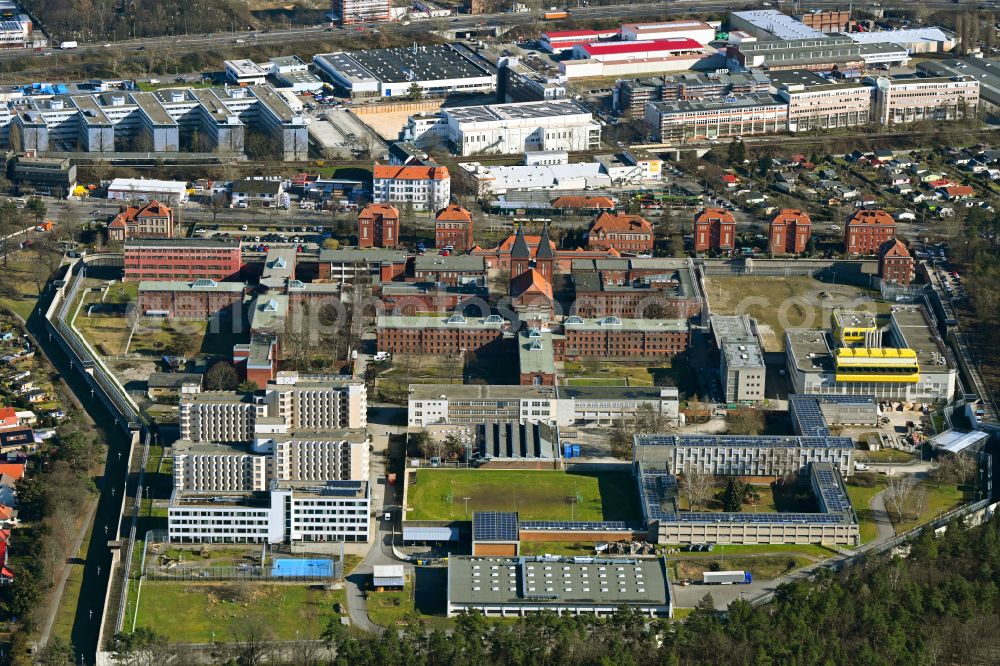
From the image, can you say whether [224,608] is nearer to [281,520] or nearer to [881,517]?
[281,520]

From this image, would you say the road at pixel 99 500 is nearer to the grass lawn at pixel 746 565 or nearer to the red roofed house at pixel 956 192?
the grass lawn at pixel 746 565

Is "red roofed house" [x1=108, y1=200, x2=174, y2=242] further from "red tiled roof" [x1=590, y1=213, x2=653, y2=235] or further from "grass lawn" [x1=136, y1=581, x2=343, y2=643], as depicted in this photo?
"grass lawn" [x1=136, y1=581, x2=343, y2=643]

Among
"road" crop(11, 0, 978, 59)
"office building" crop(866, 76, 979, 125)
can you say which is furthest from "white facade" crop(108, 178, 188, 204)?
"office building" crop(866, 76, 979, 125)

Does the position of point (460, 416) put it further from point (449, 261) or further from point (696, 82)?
point (696, 82)

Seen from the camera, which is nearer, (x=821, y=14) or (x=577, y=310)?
(x=577, y=310)

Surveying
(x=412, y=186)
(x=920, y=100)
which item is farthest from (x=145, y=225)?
(x=920, y=100)

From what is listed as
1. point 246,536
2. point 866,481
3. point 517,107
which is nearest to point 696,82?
point 517,107
